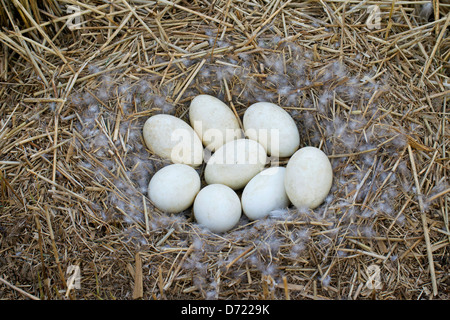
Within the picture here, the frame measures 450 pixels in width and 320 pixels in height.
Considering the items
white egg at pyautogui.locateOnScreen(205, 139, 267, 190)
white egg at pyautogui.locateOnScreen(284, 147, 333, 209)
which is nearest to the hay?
white egg at pyautogui.locateOnScreen(284, 147, 333, 209)

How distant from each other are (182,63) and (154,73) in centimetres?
14

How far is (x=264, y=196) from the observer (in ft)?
5.96

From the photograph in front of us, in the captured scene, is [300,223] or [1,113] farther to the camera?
[1,113]

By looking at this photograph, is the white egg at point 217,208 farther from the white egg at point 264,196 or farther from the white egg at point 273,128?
the white egg at point 273,128

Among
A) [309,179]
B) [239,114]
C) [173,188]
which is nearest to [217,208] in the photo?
[173,188]

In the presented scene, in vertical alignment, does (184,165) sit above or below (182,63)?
below

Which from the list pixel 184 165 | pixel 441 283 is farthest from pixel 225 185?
pixel 441 283

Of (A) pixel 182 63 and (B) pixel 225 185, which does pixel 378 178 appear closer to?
(B) pixel 225 185

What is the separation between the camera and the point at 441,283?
59.0 inches

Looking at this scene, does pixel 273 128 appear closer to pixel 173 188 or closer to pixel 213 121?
pixel 213 121

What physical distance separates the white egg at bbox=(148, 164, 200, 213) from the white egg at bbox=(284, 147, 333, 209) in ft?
1.33

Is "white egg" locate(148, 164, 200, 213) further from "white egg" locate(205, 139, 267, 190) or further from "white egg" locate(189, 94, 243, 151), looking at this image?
"white egg" locate(189, 94, 243, 151)

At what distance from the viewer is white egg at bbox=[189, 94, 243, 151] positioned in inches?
77.6
